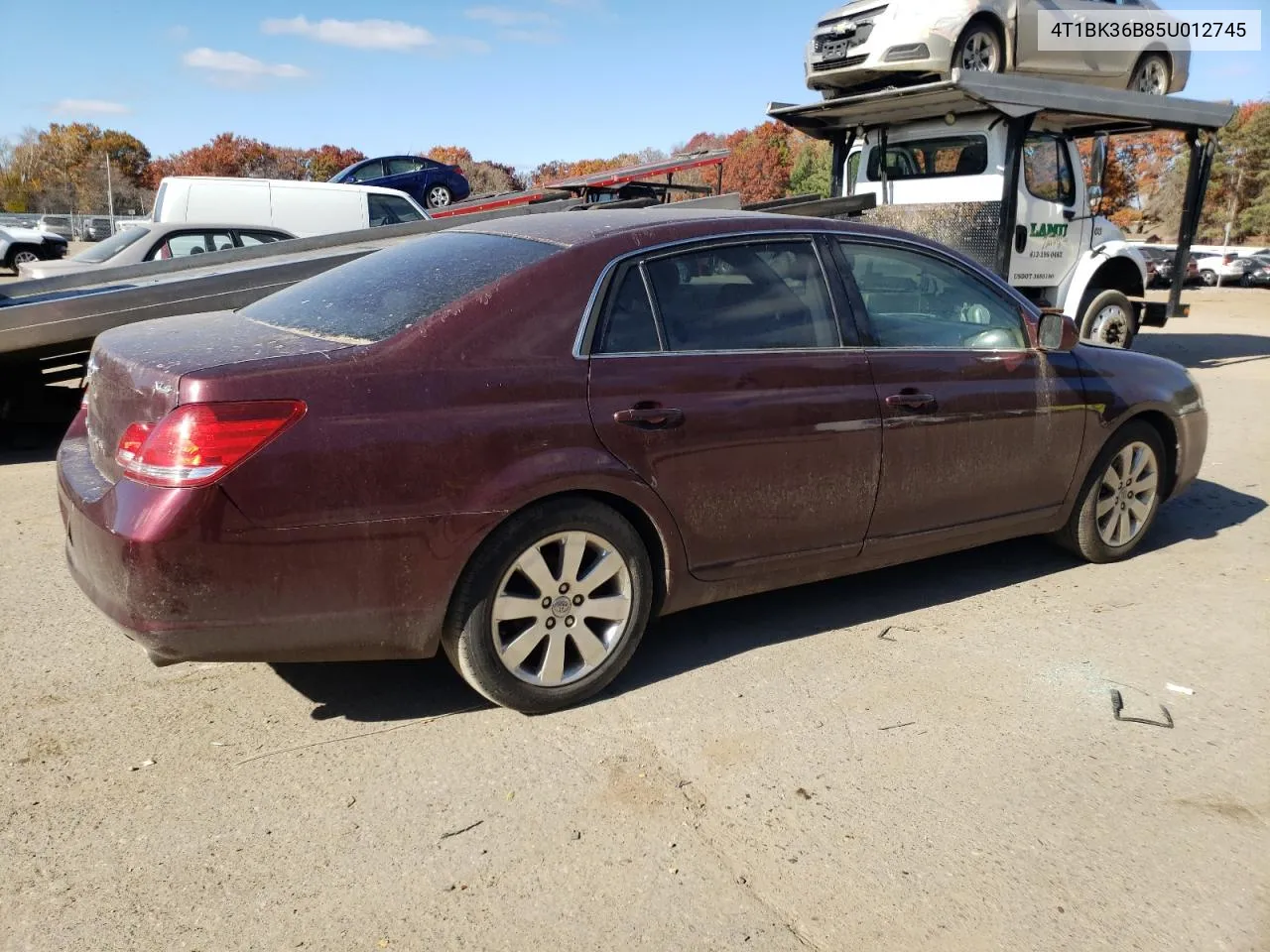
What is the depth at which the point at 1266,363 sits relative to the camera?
13820 mm

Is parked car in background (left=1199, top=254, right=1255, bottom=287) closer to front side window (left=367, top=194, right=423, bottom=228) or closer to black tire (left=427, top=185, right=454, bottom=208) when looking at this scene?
black tire (left=427, top=185, right=454, bottom=208)

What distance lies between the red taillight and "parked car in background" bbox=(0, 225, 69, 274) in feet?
92.0

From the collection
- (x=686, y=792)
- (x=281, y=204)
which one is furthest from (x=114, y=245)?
(x=686, y=792)

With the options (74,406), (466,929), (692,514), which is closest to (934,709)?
(692,514)

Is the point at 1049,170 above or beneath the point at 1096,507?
above

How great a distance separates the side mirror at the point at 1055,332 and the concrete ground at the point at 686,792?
118 cm

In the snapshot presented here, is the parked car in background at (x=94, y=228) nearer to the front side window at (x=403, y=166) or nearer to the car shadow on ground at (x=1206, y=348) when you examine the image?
the front side window at (x=403, y=166)

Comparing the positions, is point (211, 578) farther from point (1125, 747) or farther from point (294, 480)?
point (1125, 747)

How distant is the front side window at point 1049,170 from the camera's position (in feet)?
34.4

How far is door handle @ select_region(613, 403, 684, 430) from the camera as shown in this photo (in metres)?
3.44

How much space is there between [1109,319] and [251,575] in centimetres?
1101

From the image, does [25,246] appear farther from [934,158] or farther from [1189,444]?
[1189,444]

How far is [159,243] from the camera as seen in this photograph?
1062 cm

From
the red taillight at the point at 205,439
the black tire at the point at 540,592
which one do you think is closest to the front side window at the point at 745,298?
the black tire at the point at 540,592
